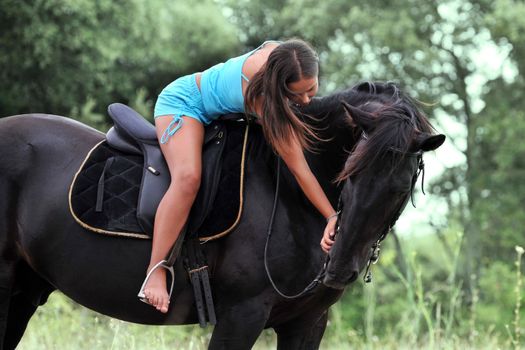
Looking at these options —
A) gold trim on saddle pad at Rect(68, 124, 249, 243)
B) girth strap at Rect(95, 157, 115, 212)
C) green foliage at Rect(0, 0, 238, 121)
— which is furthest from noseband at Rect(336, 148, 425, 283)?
green foliage at Rect(0, 0, 238, 121)

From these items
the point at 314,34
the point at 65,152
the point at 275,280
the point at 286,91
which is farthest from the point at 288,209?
the point at 314,34

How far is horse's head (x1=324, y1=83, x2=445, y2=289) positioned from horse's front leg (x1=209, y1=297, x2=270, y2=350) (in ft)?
1.53

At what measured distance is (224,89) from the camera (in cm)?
388

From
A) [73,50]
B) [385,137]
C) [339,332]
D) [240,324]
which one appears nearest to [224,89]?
[385,137]

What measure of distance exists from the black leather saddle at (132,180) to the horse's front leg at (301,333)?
79 centimetres

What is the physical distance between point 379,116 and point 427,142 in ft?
0.88

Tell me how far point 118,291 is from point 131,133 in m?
0.86

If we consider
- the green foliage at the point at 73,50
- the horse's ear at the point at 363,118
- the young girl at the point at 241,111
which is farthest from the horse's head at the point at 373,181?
the green foliage at the point at 73,50

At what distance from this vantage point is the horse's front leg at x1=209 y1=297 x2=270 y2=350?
3771 mm

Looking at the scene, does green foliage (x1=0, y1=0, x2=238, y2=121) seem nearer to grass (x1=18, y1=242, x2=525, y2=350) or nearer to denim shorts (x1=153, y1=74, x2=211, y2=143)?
grass (x1=18, y1=242, x2=525, y2=350)

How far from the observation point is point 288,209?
3908mm

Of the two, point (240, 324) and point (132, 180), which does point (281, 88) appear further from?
point (240, 324)

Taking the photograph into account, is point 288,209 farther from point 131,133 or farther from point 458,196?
point 458,196

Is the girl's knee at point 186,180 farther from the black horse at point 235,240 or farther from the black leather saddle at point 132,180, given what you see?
the black horse at point 235,240
